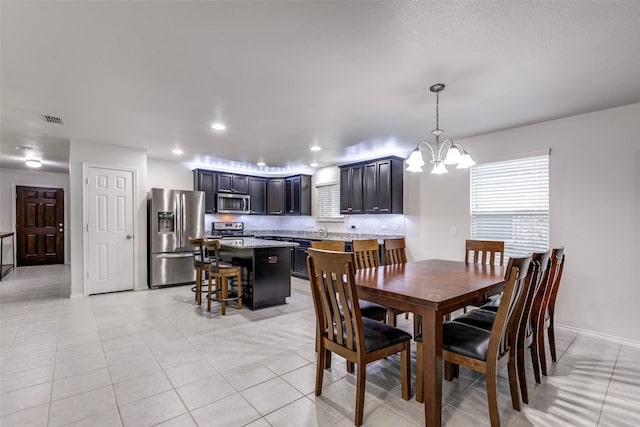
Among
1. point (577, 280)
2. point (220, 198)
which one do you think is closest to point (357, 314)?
point (577, 280)

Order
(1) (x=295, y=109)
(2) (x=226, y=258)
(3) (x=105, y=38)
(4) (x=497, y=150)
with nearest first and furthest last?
(3) (x=105, y=38)
(1) (x=295, y=109)
(4) (x=497, y=150)
(2) (x=226, y=258)

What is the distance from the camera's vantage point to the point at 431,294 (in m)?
1.88

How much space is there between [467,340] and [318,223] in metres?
5.25

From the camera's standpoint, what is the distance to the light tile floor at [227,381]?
191cm

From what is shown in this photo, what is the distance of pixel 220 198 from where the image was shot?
653 cm

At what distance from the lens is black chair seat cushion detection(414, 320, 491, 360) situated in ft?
6.03

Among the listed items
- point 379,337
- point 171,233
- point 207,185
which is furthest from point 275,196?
point 379,337

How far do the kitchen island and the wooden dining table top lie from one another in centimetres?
186

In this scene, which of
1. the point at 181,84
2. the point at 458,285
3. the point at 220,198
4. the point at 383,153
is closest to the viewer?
the point at 458,285

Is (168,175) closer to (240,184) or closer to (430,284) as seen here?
(240,184)

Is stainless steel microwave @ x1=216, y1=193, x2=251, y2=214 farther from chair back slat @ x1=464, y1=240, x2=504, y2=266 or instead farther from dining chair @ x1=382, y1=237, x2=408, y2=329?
chair back slat @ x1=464, y1=240, x2=504, y2=266

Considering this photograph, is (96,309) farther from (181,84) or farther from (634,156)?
(634,156)

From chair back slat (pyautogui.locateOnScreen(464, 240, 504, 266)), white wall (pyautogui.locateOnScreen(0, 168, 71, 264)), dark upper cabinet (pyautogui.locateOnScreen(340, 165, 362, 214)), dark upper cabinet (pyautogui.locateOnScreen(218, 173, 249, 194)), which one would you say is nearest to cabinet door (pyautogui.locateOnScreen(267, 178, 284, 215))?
dark upper cabinet (pyautogui.locateOnScreen(218, 173, 249, 194))

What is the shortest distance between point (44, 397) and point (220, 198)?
185 inches
